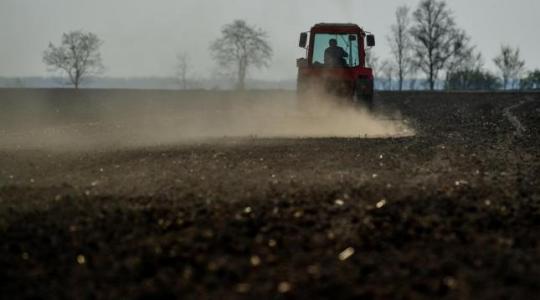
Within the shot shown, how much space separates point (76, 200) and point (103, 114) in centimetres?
2676

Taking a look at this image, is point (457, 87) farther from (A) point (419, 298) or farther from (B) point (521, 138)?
(A) point (419, 298)

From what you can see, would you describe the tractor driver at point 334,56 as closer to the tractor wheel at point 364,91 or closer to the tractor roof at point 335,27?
the tractor roof at point 335,27

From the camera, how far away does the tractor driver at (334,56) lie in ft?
72.6

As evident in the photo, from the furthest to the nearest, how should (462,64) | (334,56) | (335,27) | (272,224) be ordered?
(462,64), (335,27), (334,56), (272,224)

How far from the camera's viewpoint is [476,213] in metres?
8.12

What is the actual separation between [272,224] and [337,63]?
15154 millimetres

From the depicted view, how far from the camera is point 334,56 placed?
2212 cm

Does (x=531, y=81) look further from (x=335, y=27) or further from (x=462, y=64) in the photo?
(x=335, y=27)

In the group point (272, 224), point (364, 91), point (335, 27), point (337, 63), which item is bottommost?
point (272, 224)

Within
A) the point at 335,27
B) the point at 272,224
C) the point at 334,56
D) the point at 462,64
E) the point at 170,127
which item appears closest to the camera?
the point at 272,224

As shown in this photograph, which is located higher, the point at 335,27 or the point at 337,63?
the point at 335,27

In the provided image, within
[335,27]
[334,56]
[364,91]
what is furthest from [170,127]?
[364,91]

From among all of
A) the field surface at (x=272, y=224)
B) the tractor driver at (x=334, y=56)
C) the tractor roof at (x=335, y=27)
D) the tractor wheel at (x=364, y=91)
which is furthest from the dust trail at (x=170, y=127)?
the field surface at (x=272, y=224)

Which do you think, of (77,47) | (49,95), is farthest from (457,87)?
(49,95)
